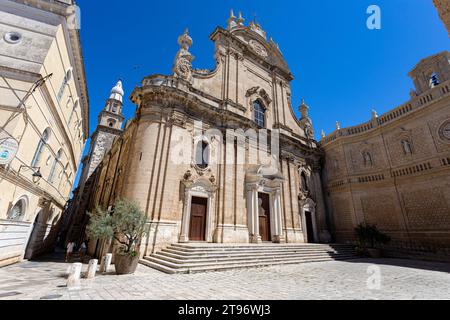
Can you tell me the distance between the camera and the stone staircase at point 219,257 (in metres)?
7.84

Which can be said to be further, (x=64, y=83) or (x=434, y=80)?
(x=434, y=80)

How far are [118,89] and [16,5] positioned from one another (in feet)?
97.5

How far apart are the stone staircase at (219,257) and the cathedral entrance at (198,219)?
2085mm

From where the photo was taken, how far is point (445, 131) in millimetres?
13359

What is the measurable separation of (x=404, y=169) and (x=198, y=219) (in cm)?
1472

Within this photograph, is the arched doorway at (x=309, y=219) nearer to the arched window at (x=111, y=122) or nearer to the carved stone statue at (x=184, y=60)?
the carved stone statue at (x=184, y=60)

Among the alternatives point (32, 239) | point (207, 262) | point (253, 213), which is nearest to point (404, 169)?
point (253, 213)

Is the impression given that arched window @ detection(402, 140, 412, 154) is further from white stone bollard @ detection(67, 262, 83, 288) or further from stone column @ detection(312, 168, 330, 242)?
white stone bollard @ detection(67, 262, 83, 288)

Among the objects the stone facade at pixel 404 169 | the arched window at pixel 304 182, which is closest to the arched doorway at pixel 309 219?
the arched window at pixel 304 182

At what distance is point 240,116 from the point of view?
15.5 meters

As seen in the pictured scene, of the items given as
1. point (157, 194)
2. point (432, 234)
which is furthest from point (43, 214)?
point (432, 234)

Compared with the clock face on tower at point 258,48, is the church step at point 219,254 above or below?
below

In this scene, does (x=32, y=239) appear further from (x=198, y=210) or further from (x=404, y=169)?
(x=404, y=169)

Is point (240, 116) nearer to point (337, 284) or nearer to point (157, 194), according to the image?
point (157, 194)
